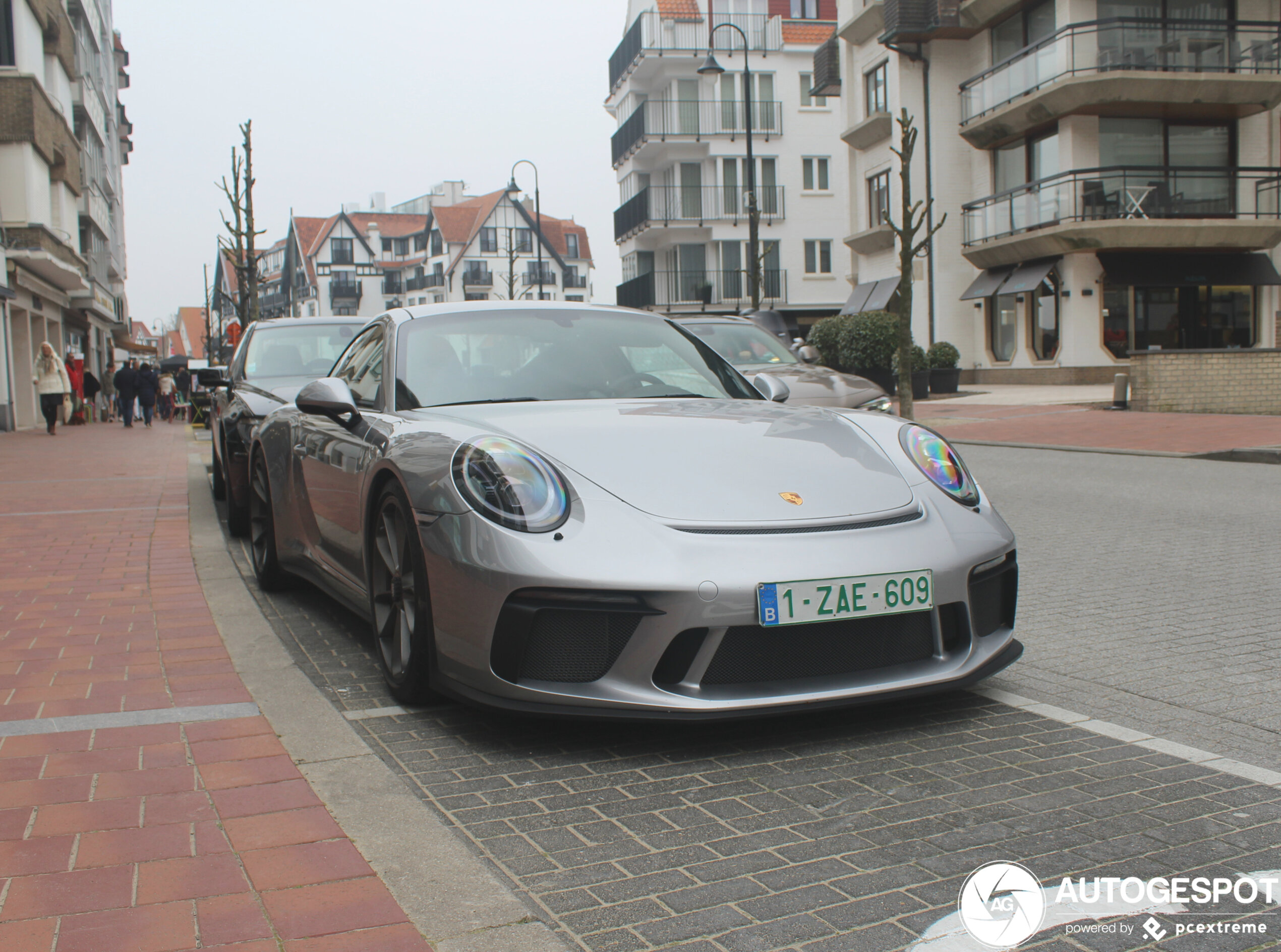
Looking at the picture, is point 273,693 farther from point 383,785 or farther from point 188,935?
point 188,935

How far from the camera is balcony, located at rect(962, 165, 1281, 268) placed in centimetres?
2777

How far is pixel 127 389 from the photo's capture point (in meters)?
27.4

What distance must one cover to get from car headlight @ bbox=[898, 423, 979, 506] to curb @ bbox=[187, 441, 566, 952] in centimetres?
181

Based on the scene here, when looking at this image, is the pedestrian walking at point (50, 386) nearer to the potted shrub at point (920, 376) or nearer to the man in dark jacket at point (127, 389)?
the man in dark jacket at point (127, 389)

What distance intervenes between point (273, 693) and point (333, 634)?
41.5 inches

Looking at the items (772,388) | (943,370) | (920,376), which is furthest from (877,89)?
(772,388)

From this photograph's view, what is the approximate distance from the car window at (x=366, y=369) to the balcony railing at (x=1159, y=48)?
2630 cm

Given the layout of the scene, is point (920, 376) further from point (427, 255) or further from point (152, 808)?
point (427, 255)

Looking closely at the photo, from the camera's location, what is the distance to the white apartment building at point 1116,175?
91.3 ft

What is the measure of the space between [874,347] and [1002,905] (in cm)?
2572

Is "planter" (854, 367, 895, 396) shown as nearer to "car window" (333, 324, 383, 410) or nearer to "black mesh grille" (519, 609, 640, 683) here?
"car window" (333, 324, 383, 410)

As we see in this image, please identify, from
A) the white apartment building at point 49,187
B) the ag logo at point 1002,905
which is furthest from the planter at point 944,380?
the ag logo at point 1002,905

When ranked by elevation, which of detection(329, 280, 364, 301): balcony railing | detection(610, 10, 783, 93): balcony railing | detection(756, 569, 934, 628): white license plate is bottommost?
detection(756, 569, 934, 628): white license plate

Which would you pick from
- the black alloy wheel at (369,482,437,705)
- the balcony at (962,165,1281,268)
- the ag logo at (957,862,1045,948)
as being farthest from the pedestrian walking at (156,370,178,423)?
the ag logo at (957,862,1045,948)
